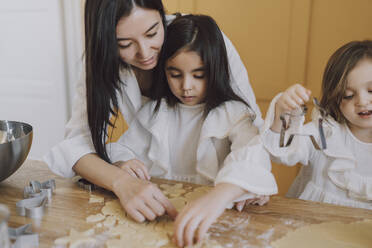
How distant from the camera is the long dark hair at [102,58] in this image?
862 mm

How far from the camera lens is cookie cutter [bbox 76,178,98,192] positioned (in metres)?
0.88

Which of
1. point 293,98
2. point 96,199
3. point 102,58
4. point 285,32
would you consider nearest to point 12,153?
point 96,199

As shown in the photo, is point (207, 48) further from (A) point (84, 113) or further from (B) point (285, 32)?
(B) point (285, 32)

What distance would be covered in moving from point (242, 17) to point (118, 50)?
1258 millimetres

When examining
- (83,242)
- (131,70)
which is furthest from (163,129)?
(83,242)

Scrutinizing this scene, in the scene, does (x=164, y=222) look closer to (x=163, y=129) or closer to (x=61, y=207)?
(x=61, y=207)

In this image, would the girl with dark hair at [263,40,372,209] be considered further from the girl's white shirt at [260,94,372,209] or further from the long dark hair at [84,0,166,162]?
the long dark hair at [84,0,166,162]

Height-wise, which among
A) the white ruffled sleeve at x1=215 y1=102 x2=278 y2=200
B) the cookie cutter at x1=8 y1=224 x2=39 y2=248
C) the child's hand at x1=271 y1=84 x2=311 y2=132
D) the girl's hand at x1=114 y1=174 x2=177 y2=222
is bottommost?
the cookie cutter at x1=8 y1=224 x2=39 y2=248

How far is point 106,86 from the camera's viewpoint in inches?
38.9

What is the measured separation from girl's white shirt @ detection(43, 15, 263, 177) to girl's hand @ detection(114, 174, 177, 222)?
201 mm

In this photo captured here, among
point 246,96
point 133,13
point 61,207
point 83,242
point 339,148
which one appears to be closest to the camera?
point 83,242

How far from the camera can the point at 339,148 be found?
99 centimetres

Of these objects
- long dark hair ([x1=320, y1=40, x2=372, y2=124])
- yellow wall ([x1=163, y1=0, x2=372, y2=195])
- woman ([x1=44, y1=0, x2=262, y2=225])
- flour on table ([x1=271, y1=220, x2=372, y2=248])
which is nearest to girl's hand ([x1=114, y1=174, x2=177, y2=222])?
woman ([x1=44, y1=0, x2=262, y2=225])

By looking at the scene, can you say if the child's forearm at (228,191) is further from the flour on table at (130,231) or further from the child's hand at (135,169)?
the child's hand at (135,169)
